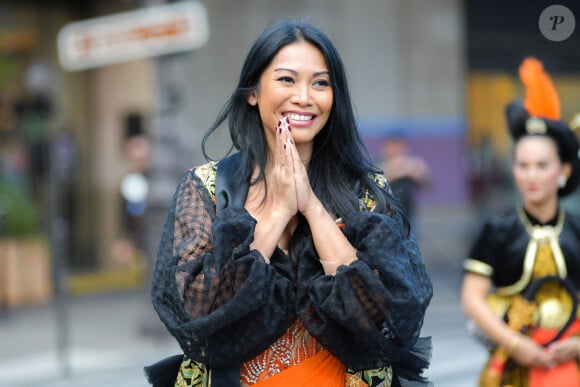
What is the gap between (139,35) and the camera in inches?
389

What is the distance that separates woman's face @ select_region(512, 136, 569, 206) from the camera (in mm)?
4906

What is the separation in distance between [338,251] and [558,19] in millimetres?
4591

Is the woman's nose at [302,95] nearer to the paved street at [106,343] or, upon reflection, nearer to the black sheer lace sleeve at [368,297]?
the black sheer lace sleeve at [368,297]

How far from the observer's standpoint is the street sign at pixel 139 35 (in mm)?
9609

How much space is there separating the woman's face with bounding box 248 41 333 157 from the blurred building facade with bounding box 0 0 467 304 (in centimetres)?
1154

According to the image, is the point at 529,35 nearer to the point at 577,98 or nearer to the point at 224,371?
the point at 577,98

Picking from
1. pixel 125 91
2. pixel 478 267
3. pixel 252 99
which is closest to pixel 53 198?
pixel 125 91

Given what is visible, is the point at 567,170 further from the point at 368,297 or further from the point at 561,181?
the point at 368,297

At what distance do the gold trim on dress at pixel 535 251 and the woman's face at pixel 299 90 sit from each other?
2169 millimetres

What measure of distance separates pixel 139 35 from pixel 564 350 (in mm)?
6235

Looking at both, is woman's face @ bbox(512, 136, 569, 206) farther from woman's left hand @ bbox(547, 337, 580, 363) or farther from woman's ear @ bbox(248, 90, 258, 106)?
woman's ear @ bbox(248, 90, 258, 106)

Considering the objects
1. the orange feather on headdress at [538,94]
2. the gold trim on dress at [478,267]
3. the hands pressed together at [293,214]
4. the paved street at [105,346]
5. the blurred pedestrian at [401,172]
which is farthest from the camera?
the blurred pedestrian at [401,172]

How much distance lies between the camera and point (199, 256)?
2.87m

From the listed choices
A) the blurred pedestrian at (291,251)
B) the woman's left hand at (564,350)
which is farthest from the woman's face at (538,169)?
the blurred pedestrian at (291,251)
